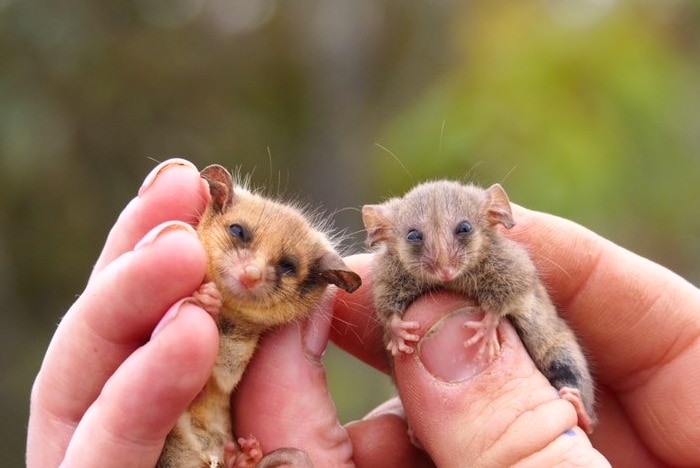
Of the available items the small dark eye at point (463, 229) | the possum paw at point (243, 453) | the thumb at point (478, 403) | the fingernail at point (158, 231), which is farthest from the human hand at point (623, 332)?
the fingernail at point (158, 231)

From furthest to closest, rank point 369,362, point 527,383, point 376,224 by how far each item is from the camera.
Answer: point 369,362
point 376,224
point 527,383

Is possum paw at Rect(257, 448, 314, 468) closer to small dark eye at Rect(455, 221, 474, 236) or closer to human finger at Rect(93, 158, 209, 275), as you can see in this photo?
human finger at Rect(93, 158, 209, 275)

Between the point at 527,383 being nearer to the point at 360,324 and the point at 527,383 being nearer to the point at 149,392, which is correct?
the point at 360,324

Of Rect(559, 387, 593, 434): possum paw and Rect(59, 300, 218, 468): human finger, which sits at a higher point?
Rect(559, 387, 593, 434): possum paw

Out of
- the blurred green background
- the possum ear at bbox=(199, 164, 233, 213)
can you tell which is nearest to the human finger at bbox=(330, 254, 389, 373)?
the possum ear at bbox=(199, 164, 233, 213)

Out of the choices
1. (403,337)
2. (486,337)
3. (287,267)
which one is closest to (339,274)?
(287,267)

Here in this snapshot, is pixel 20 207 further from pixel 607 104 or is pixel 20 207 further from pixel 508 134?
pixel 607 104
